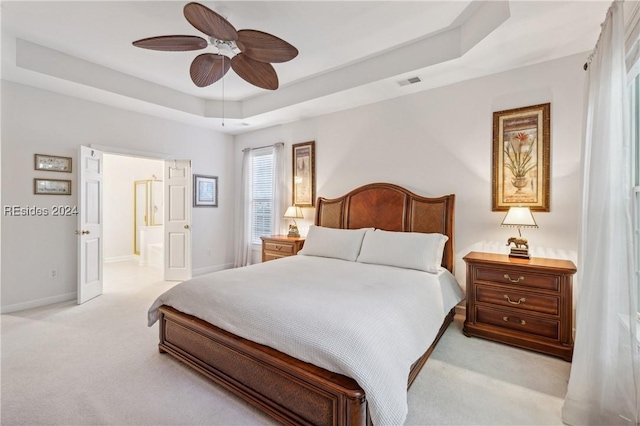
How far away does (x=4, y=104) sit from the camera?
3.59m

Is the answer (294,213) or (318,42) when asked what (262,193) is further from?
(318,42)

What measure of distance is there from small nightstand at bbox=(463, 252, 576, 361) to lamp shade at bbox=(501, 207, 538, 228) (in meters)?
0.35

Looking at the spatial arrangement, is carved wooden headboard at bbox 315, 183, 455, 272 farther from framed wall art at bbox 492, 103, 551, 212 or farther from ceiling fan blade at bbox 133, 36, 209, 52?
ceiling fan blade at bbox 133, 36, 209, 52

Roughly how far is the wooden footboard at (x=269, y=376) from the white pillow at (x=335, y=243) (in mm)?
1447

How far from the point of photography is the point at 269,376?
183 centimetres

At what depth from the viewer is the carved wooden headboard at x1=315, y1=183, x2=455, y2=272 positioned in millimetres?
3543

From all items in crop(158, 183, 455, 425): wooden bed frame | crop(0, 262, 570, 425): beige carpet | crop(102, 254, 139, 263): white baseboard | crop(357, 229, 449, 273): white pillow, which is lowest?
crop(0, 262, 570, 425): beige carpet

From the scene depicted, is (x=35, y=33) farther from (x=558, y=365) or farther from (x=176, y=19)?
(x=558, y=365)

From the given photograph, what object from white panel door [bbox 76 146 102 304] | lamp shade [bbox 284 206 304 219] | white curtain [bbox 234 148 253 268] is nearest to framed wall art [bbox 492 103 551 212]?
lamp shade [bbox 284 206 304 219]

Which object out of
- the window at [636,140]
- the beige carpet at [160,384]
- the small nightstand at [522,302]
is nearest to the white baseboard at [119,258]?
the beige carpet at [160,384]

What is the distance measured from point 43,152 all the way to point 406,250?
477 cm

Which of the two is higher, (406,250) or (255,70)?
(255,70)

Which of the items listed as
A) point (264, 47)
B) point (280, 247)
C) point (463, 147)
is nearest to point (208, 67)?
point (264, 47)

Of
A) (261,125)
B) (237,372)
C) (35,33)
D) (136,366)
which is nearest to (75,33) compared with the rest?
(35,33)
